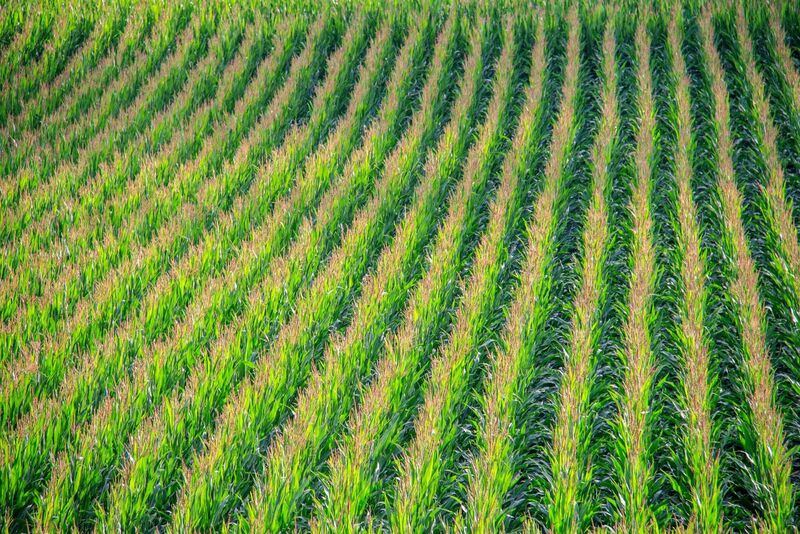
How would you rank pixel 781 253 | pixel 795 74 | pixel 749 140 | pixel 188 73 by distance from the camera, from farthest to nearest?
1. pixel 188 73
2. pixel 795 74
3. pixel 749 140
4. pixel 781 253

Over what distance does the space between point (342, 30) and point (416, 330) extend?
491 cm

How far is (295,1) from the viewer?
26.7ft

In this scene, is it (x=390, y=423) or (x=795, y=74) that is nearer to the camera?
(x=390, y=423)

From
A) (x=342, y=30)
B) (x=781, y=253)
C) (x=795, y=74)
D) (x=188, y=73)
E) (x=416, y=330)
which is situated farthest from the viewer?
(x=342, y=30)

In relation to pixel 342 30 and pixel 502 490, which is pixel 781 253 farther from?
pixel 342 30

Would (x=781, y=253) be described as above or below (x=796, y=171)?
below

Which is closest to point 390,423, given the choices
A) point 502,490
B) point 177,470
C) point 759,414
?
point 502,490

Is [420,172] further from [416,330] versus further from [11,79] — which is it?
[11,79]

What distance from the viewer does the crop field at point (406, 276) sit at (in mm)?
2779

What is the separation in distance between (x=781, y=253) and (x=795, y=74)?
274cm

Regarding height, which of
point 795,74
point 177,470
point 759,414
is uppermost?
point 795,74

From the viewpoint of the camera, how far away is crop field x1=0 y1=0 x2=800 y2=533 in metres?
2.78

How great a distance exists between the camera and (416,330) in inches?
142

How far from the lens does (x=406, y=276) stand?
4191mm
